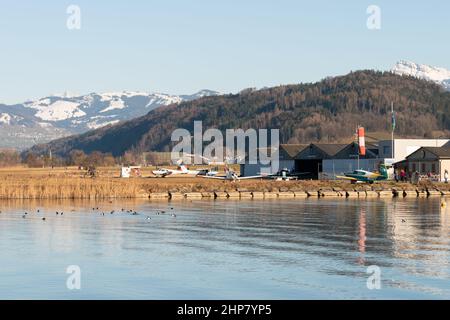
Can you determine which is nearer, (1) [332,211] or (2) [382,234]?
(2) [382,234]

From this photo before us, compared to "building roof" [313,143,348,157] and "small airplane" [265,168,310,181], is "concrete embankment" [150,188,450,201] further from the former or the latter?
"building roof" [313,143,348,157]

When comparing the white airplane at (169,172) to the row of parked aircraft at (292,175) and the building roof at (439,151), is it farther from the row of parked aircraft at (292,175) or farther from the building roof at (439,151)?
the building roof at (439,151)

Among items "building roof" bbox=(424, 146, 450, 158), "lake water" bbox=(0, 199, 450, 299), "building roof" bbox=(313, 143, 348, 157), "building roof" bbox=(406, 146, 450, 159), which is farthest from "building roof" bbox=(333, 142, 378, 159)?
"lake water" bbox=(0, 199, 450, 299)

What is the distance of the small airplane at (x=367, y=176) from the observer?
10481 centimetres

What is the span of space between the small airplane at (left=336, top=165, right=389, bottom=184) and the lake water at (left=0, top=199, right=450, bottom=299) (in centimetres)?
3712

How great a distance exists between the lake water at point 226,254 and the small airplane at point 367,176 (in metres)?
37.1

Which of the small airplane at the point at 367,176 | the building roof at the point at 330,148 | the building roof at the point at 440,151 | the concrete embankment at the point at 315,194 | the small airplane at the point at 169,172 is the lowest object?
the concrete embankment at the point at 315,194

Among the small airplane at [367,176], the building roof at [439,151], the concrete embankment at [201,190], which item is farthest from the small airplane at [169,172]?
the building roof at [439,151]

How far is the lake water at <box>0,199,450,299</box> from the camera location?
30.6 metres

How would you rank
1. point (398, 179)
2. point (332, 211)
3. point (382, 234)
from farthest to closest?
point (398, 179), point (332, 211), point (382, 234)
